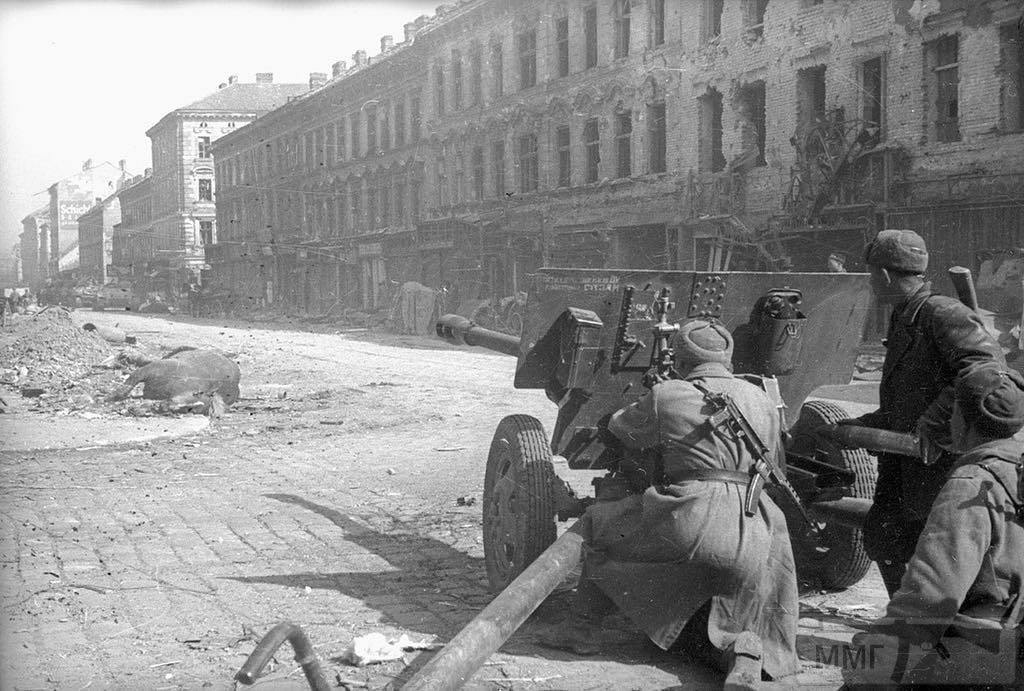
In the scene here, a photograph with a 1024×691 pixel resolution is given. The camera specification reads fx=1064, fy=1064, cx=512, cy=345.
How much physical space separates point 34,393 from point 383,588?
11.8 meters

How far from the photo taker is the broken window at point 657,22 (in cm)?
2427

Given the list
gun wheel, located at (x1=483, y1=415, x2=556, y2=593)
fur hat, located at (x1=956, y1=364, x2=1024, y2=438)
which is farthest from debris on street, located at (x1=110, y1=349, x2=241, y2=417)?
fur hat, located at (x1=956, y1=364, x2=1024, y2=438)

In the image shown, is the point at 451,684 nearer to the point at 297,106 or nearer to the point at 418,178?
the point at 418,178

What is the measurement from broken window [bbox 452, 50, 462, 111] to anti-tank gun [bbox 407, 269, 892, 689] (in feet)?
91.7

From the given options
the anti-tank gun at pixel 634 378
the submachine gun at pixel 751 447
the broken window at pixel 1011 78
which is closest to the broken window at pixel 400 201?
the broken window at pixel 1011 78

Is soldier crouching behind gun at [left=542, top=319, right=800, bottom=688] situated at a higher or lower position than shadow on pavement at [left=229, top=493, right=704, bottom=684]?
higher

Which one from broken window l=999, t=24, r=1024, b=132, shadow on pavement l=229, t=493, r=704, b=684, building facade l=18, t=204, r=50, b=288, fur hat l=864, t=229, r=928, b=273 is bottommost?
shadow on pavement l=229, t=493, r=704, b=684

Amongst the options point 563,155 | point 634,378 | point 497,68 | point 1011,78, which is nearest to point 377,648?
point 634,378

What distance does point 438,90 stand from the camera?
37.0 metres

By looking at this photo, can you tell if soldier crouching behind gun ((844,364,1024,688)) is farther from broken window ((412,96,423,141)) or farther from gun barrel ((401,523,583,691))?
broken window ((412,96,423,141))

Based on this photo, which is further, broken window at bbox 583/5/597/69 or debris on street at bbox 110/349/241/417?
broken window at bbox 583/5/597/69

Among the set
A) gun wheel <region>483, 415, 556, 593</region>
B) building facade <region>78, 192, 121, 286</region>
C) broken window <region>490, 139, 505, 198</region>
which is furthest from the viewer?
building facade <region>78, 192, 121, 286</region>

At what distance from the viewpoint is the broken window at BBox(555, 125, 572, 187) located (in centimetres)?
2751

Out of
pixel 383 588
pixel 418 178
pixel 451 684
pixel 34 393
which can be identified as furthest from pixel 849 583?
pixel 418 178
